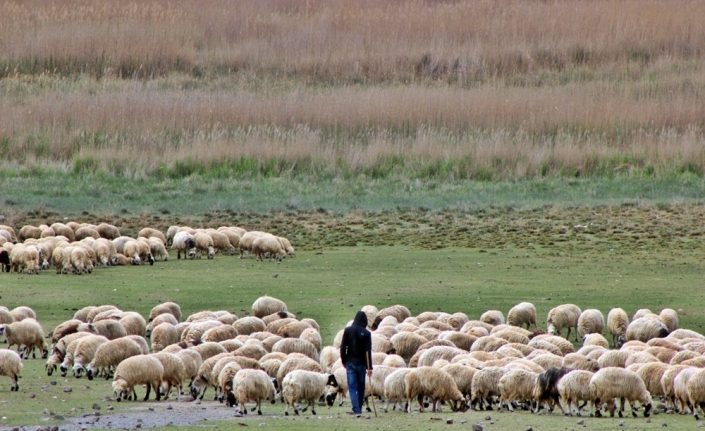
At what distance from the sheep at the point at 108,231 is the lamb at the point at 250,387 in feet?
52.0

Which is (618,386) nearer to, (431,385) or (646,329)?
(431,385)

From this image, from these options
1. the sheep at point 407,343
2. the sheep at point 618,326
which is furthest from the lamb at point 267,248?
the sheep at point 407,343

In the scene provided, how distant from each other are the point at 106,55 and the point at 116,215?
A: 2569 cm

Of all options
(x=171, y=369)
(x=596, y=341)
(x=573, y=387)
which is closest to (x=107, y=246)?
(x=171, y=369)

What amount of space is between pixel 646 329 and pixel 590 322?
3.63ft

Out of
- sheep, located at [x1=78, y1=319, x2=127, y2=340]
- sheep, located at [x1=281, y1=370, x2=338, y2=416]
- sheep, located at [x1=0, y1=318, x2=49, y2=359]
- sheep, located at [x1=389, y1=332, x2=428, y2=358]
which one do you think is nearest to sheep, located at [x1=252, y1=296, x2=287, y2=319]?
sheep, located at [x1=78, y1=319, x2=127, y2=340]

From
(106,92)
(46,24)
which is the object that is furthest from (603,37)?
(46,24)

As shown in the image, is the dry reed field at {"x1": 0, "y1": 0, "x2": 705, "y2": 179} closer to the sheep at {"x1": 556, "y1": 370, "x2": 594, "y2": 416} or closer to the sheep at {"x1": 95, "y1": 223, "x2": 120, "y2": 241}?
the sheep at {"x1": 95, "y1": 223, "x2": 120, "y2": 241}

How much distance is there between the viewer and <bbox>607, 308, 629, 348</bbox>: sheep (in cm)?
1775

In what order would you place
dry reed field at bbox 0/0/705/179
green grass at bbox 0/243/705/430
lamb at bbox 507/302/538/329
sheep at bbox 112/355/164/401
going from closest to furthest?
sheep at bbox 112/355/164/401 < lamb at bbox 507/302/538/329 < green grass at bbox 0/243/705/430 < dry reed field at bbox 0/0/705/179

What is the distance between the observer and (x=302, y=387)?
13.0 meters

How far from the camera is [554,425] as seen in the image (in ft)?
39.7

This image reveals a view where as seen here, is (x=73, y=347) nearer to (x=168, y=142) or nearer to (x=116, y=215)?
(x=116, y=215)

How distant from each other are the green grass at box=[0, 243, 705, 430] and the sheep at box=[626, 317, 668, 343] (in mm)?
2159
